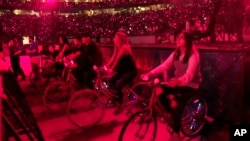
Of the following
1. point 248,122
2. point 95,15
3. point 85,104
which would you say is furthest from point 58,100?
point 95,15

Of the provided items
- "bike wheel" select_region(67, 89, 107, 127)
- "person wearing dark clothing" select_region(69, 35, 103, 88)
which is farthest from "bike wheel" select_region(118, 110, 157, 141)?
"person wearing dark clothing" select_region(69, 35, 103, 88)

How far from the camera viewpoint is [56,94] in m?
9.28

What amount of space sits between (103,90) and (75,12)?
20.3m

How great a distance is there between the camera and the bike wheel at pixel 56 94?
8.85m

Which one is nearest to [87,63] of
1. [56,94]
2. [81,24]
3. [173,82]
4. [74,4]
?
[56,94]

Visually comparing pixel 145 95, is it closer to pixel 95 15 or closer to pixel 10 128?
pixel 10 128

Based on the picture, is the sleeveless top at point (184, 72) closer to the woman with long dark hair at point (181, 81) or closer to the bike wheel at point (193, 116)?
the woman with long dark hair at point (181, 81)

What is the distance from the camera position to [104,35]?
24125mm

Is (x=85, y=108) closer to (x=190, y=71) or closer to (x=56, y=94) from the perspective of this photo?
(x=56, y=94)

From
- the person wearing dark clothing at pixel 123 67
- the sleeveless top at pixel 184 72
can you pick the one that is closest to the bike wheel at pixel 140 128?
the sleeveless top at pixel 184 72

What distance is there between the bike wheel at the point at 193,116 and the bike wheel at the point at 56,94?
3.36m

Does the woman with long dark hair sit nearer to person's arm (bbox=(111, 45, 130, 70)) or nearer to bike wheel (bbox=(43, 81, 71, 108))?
person's arm (bbox=(111, 45, 130, 70))

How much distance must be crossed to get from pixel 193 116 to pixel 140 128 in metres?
0.97

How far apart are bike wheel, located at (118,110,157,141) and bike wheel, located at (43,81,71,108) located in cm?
306
